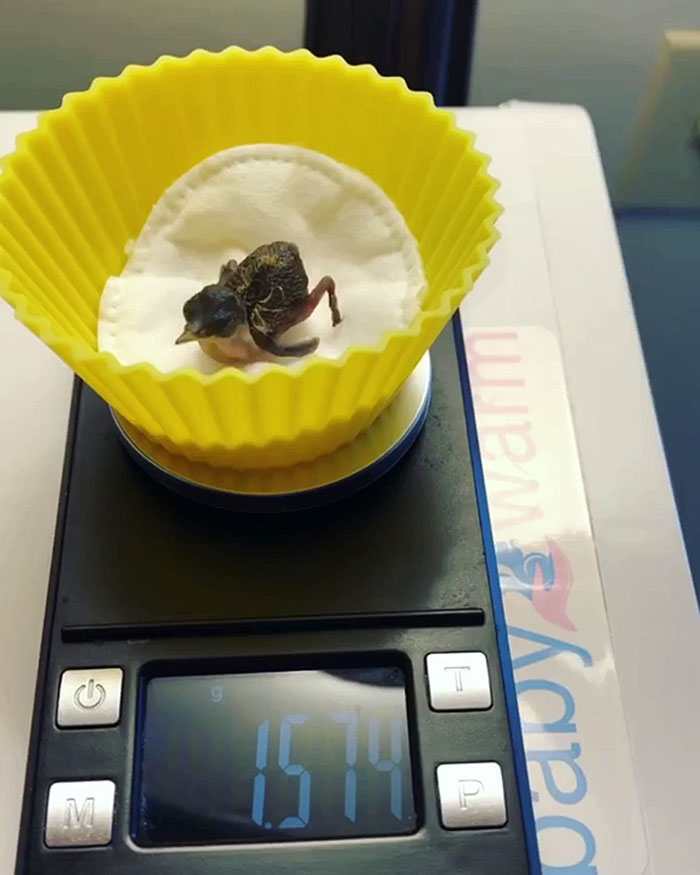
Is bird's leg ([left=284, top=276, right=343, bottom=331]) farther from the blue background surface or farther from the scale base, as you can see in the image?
the blue background surface

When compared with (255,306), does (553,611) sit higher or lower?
lower

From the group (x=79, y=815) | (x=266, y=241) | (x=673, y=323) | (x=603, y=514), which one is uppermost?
(x=673, y=323)

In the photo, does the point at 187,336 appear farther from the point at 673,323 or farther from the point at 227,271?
the point at 673,323

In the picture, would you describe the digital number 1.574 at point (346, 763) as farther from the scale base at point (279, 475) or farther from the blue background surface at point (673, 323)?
the blue background surface at point (673, 323)

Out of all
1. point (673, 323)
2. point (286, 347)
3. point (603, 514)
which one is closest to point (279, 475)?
point (286, 347)

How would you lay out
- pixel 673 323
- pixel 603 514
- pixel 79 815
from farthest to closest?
pixel 673 323
pixel 603 514
pixel 79 815

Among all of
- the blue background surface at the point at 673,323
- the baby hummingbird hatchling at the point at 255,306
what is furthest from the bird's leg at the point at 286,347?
the blue background surface at the point at 673,323

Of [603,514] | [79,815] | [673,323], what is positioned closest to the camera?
[79,815]

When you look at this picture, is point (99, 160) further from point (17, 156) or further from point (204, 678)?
point (204, 678)
